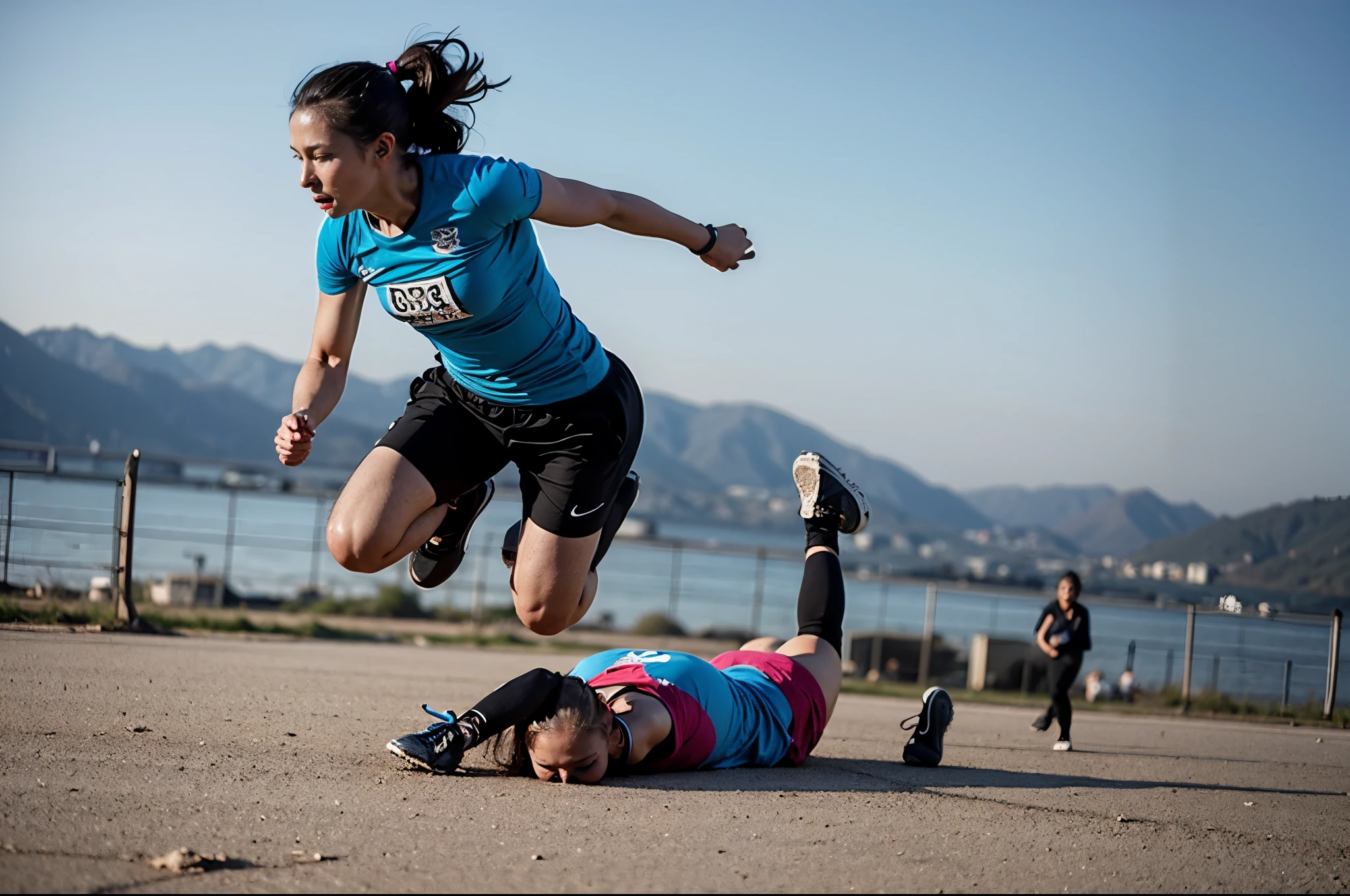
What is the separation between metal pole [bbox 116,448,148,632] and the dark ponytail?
6.23 meters

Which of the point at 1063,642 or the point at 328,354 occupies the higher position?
the point at 328,354

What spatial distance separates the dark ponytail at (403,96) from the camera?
362cm

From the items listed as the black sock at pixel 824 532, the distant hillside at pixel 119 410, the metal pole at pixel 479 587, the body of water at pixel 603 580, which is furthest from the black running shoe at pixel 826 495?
the distant hillside at pixel 119 410

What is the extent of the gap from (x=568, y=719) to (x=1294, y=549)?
1166cm

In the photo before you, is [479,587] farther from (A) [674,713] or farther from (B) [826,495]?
(A) [674,713]

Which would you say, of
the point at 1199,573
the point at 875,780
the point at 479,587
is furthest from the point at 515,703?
the point at 479,587

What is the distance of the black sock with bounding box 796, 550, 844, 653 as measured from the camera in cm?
520

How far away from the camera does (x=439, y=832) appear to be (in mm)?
3059

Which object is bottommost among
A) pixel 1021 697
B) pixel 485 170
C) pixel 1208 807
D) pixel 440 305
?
pixel 1021 697

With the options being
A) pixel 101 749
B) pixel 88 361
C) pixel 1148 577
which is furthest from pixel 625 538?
pixel 88 361

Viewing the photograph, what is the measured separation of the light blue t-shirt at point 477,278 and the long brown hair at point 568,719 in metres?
1.12

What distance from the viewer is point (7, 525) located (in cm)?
923

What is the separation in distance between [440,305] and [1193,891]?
9.56 feet

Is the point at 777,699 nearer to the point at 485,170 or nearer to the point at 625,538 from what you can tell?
the point at 485,170
